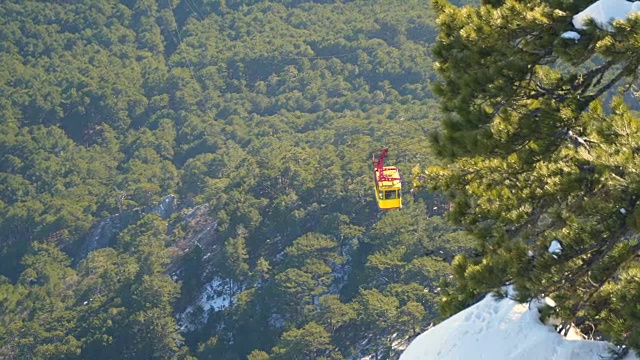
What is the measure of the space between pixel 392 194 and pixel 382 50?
49.4 m

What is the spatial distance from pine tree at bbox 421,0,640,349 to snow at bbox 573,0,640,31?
0.10 m

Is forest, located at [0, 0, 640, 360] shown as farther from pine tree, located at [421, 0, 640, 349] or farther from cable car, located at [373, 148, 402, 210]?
cable car, located at [373, 148, 402, 210]

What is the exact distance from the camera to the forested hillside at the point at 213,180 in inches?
1687

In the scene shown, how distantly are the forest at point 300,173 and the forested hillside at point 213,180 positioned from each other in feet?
0.56

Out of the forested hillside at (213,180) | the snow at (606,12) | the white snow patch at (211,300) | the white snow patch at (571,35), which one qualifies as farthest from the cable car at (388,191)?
the snow at (606,12)

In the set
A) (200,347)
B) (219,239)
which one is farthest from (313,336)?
(219,239)

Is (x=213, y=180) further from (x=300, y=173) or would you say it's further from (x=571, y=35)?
(x=571, y=35)

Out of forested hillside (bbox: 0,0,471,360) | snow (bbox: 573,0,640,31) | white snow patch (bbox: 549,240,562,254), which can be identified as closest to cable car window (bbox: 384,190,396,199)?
forested hillside (bbox: 0,0,471,360)

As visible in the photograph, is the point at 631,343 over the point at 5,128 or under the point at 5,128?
over

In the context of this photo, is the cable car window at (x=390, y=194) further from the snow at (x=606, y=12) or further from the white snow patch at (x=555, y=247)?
the snow at (x=606, y=12)

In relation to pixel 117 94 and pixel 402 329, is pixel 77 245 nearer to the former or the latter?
pixel 117 94

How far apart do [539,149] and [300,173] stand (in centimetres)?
4318

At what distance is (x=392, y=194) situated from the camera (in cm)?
2859

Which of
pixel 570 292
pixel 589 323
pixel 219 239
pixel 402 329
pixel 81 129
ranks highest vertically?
pixel 570 292
